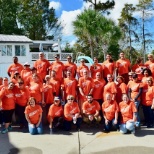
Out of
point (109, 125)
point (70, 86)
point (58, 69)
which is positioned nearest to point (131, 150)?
point (109, 125)

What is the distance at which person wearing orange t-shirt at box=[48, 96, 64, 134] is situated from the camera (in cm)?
878

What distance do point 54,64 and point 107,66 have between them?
1877 millimetres

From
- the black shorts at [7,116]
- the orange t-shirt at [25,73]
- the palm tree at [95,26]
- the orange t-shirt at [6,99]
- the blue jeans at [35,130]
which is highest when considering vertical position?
the palm tree at [95,26]

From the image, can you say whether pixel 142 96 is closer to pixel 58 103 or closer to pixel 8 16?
pixel 58 103

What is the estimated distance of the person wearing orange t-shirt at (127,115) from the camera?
27.1 feet

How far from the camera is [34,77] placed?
9.17 m

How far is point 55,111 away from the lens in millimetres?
8828

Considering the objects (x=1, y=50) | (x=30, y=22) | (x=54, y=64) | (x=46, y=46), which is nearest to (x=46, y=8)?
(x=30, y=22)

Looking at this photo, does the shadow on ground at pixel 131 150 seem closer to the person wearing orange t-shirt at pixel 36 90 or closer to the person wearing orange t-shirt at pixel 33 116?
the person wearing orange t-shirt at pixel 33 116

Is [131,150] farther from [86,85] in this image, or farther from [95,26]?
[95,26]

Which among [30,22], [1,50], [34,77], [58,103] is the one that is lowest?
[58,103]

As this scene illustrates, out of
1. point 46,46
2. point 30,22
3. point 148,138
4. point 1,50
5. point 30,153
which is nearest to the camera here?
point 30,153

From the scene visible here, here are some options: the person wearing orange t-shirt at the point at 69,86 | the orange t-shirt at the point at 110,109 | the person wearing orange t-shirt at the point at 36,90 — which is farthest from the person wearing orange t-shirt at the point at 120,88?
the person wearing orange t-shirt at the point at 36,90

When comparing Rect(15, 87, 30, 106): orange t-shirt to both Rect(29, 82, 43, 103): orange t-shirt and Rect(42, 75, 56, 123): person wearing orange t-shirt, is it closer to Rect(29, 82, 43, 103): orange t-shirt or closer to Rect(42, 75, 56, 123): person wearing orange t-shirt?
Rect(29, 82, 43, 103): orange t-shirt
